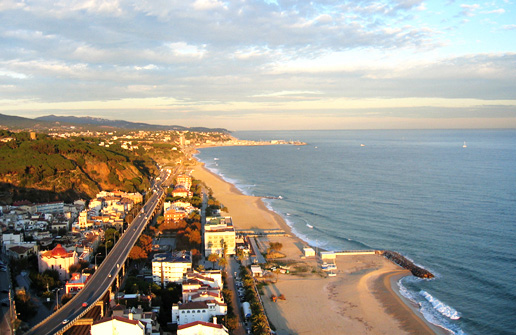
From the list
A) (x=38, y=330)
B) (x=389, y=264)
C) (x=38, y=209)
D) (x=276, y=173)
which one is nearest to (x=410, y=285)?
(x=389, y=264)

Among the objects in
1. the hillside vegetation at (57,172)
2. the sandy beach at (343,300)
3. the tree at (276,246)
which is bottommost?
the sandy beach at (343,300)

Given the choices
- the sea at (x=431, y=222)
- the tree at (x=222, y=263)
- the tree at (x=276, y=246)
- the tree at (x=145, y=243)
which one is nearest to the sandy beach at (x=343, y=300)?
the tree at (x=276, y=246)

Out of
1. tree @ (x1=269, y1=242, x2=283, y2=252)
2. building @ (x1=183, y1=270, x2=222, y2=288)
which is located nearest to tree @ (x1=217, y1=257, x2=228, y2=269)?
building @ (x1=183, y1=270, x2=222, y2=288)

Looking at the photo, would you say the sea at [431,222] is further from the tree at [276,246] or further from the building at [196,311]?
the building at [196,311]

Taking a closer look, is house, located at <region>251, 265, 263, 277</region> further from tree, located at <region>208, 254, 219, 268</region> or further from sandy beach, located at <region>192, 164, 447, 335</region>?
tree, located at <region>208, 254, 219, 268</region>

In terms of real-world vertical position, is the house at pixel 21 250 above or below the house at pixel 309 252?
above

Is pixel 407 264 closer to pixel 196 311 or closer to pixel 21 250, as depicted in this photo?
pixel 196 311

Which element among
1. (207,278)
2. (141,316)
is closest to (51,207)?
(207,278)
